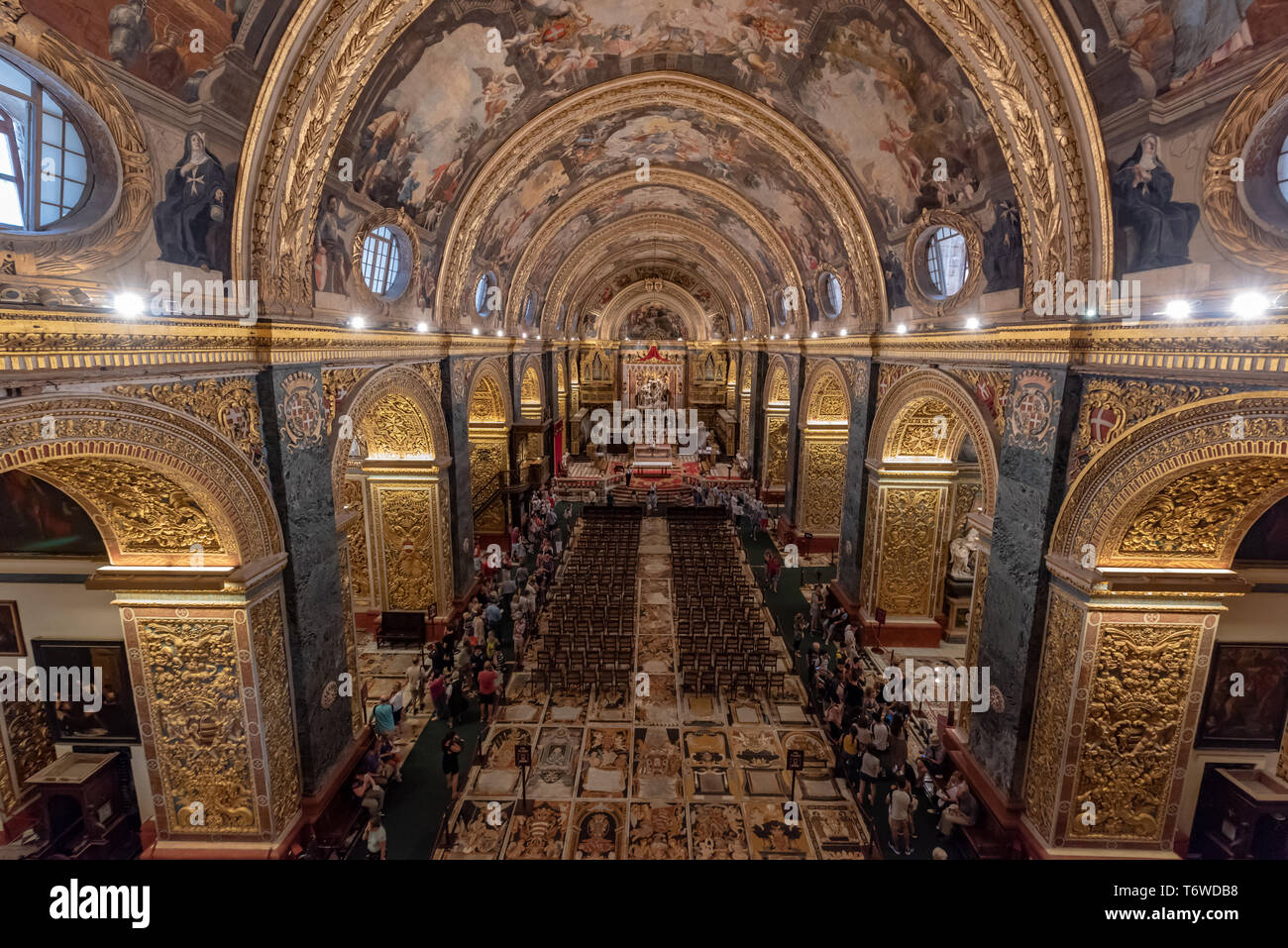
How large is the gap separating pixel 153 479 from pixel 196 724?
3.08 m

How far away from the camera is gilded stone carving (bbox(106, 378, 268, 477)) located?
6.34 meters

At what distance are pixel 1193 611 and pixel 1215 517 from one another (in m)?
1.12

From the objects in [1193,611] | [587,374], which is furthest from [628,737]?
[587,374]

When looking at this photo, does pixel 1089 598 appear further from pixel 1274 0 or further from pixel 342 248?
pixel 342 248

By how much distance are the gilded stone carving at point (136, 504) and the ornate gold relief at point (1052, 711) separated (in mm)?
10207

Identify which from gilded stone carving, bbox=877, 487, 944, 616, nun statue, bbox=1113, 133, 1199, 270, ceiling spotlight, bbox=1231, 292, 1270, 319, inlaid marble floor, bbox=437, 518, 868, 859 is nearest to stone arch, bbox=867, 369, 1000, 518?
gilded stone carving, bbox=877, 487, 944, 616

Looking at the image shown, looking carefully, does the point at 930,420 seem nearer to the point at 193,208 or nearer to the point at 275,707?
the point at 275,707

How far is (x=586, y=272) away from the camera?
31219mm

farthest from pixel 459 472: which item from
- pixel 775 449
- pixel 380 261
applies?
pixel 775 449

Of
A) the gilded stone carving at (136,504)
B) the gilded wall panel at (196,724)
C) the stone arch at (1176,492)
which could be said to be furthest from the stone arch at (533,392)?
the stone arch at (1176,492)

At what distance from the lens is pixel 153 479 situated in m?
6.79

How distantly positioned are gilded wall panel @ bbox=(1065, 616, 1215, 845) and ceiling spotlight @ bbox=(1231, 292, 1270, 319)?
3559 mm

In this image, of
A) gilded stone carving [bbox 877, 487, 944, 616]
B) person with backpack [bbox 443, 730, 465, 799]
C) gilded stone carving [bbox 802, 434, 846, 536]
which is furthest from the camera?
gilded stone carving [bbox 802, 434, 846, 536]

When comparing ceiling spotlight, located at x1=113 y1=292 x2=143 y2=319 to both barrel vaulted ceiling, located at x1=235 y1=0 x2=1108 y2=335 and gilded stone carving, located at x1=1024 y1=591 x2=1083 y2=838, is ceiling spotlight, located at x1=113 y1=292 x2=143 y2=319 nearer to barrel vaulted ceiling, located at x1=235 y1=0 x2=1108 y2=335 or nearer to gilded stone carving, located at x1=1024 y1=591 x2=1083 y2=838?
barrel vaulted ceiling, located at x1=235 y1=0 x2=1108 y2=335
